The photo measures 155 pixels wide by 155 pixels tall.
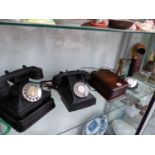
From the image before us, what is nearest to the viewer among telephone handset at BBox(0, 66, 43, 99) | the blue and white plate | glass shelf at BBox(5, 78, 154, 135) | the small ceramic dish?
telephone handset at BBox(0, 66, 43, 99)

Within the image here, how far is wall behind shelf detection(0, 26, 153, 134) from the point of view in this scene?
0.60 metres

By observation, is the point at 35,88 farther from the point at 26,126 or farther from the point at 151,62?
the point at 151,62

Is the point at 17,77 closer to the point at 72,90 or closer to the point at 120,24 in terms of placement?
the point at 72,90

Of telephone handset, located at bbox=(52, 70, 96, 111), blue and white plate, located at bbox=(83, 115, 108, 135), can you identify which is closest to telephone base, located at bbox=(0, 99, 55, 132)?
telephone handset, located at bbox=(52, 70, 96, 111)

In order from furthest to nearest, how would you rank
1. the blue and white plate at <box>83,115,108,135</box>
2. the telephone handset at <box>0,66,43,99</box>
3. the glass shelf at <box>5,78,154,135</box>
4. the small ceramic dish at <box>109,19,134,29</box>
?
1. the blue and white plate at <box>83,115,108,135</box>
2. the glass shelf at <box>5,78,154,135</box>
3. the small ceramic dish at <box>109,19,134,29</box>
4. the telephone handset at <box>0,66,43,99</box>

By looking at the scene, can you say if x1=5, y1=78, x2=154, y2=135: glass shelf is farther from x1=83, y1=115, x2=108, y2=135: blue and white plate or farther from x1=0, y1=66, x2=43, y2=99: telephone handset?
x1=0, y1=66, x2=43, y2=99: telephone handset

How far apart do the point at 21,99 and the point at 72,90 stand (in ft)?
0.60

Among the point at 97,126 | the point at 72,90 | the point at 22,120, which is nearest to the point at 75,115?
the point at 97,126

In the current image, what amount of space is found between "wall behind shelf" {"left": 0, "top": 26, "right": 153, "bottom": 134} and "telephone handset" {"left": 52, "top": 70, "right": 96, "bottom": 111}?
0.34 ft

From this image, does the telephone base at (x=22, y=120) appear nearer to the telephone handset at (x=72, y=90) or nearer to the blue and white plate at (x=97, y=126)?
the telephone handset at (x=72, y=90)
